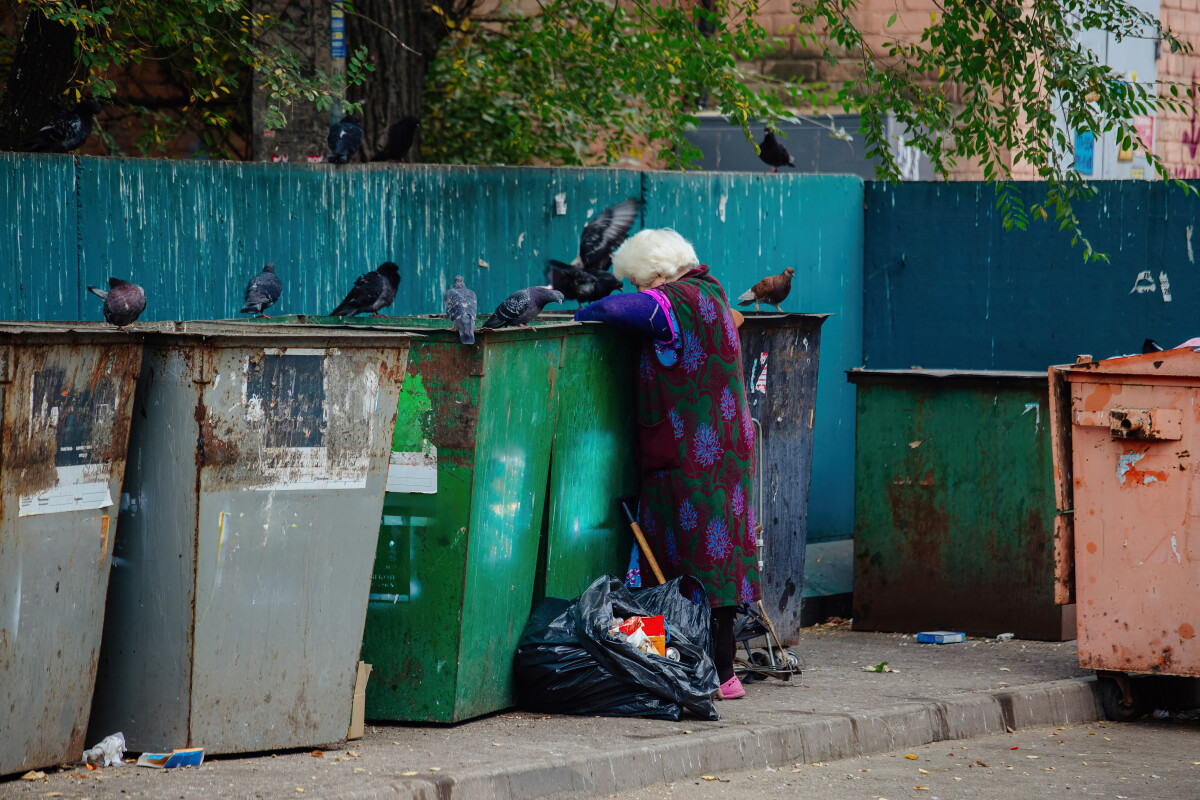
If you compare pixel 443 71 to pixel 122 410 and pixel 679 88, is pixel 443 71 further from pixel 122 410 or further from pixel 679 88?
pixel 122 410

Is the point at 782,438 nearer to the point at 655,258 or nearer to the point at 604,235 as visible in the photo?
the point at 655,258

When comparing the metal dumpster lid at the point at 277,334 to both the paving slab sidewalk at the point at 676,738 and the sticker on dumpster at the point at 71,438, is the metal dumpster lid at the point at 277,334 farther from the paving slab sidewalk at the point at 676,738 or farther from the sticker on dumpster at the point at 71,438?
the paving slab sidewalk at the point at 676,738

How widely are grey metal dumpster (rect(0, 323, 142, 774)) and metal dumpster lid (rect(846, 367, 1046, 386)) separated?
13.8ft

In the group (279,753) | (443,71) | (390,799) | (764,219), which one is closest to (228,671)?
(279,753)

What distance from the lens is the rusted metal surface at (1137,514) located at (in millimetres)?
5918

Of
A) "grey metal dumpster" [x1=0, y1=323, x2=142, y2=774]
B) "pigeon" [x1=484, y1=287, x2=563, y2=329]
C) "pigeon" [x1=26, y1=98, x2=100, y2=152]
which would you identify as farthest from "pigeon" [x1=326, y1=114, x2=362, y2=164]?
"grey metal dumpster" [x1=0, y1=323, x2=142, y2=774]

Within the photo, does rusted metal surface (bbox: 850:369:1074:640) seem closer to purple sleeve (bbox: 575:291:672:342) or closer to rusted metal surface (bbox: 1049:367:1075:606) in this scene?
rusted metal surface (bbox: 1049:367:1075:606)

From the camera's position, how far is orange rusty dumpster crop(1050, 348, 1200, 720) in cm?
592

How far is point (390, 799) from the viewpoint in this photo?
166 inches

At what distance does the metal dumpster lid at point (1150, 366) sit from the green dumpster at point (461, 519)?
7.29ft

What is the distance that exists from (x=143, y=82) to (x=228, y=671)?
350 inches

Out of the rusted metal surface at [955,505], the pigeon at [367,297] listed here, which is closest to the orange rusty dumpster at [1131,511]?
the rusted metal surface at [955,505]

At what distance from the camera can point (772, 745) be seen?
5.27m

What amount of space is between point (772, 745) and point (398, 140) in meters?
5.00
